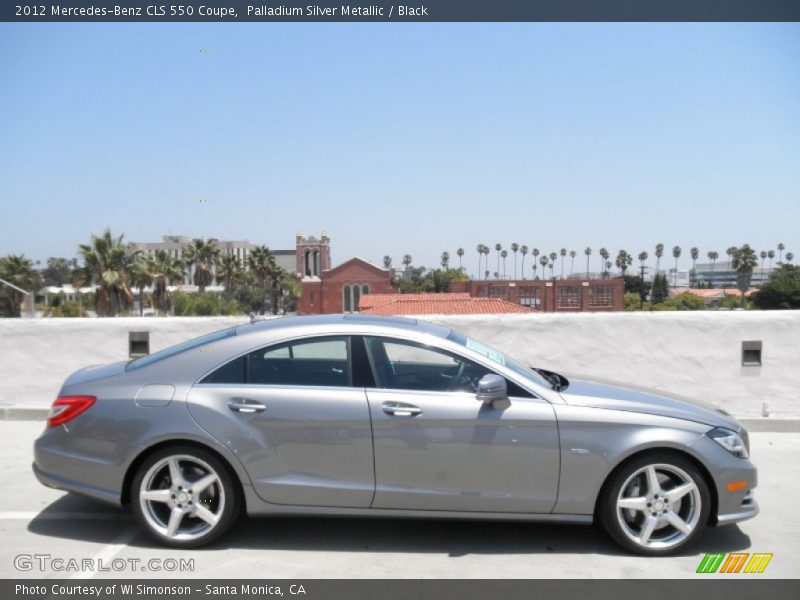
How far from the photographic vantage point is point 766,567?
155 inches

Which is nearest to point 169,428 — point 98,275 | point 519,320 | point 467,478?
point 467,478

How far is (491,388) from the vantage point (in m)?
3.85

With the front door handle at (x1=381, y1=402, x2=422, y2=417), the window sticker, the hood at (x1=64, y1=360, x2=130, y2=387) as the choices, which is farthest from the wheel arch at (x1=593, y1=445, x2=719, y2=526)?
the hood at (x1=64, y1=360, x2=130, y2=387)

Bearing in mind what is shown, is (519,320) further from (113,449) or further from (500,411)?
(113,449)

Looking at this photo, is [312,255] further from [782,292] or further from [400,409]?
[400,409]

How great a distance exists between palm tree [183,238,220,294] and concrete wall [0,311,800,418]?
8035 cm

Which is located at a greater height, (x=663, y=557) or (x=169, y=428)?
(x=169, y=428)

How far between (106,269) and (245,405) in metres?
54.1

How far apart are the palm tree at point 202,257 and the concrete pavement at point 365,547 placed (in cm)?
8339

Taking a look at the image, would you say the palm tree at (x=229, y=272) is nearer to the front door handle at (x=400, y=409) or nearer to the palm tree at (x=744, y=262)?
the palm tree at (x=744, y=262)

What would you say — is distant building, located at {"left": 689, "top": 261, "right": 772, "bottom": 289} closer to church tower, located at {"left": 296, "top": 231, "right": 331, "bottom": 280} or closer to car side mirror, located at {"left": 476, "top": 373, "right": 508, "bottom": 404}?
church tower, located at {"left": 296, "top": 231, "right": 331, "bottom": 280}

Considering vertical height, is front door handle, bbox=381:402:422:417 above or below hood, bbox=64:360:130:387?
below

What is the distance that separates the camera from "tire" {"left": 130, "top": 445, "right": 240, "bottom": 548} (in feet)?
13.0

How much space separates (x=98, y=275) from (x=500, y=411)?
5483 centimetres
